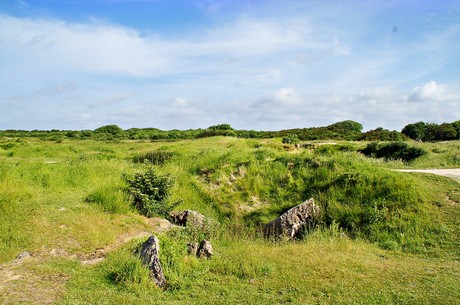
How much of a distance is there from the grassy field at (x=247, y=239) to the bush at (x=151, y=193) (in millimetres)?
501

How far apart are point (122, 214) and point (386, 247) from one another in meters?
7.71

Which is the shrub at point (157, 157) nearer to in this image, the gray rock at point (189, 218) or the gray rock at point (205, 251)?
the gray rock at point (189, 218)

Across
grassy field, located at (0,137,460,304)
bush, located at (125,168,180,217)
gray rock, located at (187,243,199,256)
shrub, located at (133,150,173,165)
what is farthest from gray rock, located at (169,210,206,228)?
shrub, located at (133,150,173,165)

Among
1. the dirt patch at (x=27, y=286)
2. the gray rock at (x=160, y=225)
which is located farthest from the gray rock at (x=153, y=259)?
the gray rock at (x=160, y=225)

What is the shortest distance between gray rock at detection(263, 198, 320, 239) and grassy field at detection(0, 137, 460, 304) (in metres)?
0.53

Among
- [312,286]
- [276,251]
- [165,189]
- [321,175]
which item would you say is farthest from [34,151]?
[312,286]

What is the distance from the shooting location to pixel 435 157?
75.9 ft

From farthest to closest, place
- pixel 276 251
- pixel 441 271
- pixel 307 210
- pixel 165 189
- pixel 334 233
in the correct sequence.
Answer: pixel 165 189 < pixel 307 210 < pixel 334 233 < pixel 276 251 < pixel 441 271

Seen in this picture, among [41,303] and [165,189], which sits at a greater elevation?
[165,189]

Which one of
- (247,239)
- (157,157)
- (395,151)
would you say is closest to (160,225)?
(247,239)

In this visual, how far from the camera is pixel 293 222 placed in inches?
449

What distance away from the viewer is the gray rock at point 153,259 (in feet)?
23.2

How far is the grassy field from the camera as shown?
6.64 meters

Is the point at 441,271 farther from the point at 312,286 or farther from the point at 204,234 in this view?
the point at 204,234
